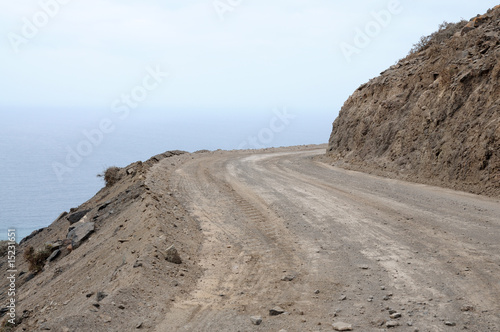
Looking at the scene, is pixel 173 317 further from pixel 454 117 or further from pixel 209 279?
pixel 454 117

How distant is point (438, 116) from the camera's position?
18.3 metres

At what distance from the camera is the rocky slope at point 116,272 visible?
Answer: 6.61m

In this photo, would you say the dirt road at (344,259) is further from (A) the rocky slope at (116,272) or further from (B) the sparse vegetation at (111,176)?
(B) the sparse vegetation at (111,176)

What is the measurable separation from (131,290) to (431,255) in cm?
525

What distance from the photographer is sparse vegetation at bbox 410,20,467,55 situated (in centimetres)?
2311

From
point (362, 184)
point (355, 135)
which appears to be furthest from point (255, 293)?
point (355, 135)

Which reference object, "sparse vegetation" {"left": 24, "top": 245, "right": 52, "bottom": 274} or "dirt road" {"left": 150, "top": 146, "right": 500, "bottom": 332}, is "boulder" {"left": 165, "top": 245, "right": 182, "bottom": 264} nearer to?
"dirt road" {"left": 150, "top": 146, "right": 500, "bottom": 332}

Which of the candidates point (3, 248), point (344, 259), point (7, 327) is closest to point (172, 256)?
point (344, 259)

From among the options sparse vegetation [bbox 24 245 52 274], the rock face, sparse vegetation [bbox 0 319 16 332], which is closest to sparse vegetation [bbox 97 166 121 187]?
sparse vegetation [bbox 24 245 52 274]

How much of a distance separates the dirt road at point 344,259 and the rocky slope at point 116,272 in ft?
1.39

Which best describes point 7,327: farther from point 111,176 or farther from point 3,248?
point 111,176

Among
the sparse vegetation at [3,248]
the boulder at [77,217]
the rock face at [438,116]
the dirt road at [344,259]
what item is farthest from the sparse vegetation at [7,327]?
the sparse vegetation at [3,248]

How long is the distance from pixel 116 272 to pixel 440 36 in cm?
2143

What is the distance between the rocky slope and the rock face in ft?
31.9
